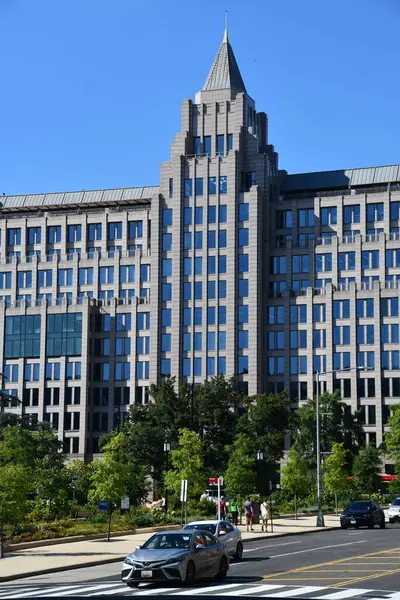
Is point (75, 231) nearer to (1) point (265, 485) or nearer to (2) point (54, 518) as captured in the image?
(1) point (265, 485)

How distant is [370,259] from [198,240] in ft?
59.9

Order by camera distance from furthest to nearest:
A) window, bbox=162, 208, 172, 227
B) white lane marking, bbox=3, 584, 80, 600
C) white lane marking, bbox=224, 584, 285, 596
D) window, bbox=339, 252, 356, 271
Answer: window, bbox=162, 208, 172, 227
window, bbox=339, 252, 356, 271
white lane marking, bbox=3, 584, 80, 600
white lane marking, bbox=224, 584, 285, 596

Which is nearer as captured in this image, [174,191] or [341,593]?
[341,593]

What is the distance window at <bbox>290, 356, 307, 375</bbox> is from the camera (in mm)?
107875

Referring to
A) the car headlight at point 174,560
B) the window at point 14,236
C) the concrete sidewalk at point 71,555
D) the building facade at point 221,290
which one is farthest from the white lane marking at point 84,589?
the window at point 14,236

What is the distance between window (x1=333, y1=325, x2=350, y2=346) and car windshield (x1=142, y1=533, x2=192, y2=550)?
78.5 m

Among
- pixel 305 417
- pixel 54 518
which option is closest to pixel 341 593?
pixel 54 518

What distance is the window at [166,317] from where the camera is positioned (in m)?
109

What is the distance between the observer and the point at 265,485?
93375mm

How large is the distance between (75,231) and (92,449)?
84.6 feet

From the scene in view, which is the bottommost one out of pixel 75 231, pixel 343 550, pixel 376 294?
pixel 343 550

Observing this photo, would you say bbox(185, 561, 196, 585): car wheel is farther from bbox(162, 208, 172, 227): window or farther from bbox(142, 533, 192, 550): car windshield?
bbox(162, 208, 172, 227): window

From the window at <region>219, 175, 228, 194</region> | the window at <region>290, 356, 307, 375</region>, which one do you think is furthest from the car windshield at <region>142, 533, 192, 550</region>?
the window at <region>219, 175, 228, 194</region>

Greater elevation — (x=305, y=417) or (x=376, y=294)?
(x=376, y=294)
